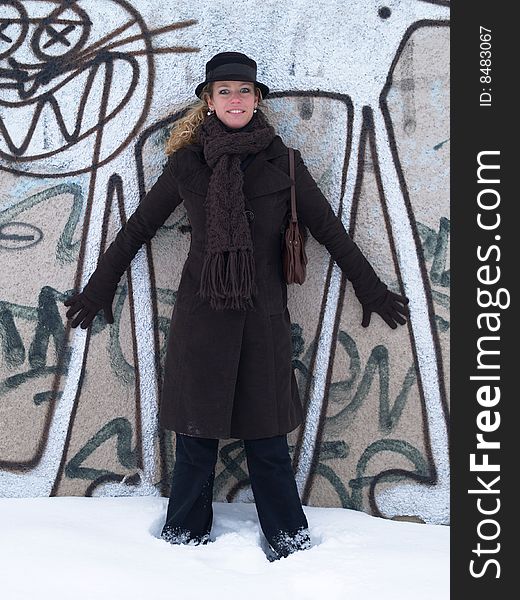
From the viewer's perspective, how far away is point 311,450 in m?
3.13

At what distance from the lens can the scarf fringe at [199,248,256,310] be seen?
262 cm

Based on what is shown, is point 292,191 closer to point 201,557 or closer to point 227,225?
point 227,225

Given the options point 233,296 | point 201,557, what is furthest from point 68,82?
point 201,557

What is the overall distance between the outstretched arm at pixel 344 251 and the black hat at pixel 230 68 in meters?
0.35

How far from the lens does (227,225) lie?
260 centimetres

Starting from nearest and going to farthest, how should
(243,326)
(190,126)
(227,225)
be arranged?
(227,225)
(243,326)
(190,126)

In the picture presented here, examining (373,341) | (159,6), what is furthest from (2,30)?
(373,341)

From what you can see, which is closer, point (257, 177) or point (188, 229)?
point (257, 177)

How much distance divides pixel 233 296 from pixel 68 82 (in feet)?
3.93

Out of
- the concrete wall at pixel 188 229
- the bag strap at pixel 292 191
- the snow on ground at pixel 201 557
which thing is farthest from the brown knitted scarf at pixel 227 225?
the snow on ground at pixel 201 557

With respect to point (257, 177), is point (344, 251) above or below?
below

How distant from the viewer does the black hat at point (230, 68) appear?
8.71ft

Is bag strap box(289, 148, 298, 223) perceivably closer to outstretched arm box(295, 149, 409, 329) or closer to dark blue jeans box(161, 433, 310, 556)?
outstretched arm box(295, 149, 409, 329)

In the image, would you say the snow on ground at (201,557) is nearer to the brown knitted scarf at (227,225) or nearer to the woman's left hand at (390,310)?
the woman's left hand at (390,310)
